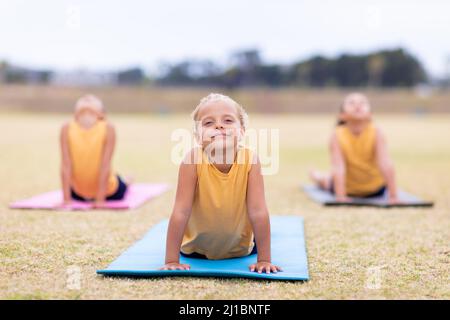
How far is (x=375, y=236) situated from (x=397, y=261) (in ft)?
3.63

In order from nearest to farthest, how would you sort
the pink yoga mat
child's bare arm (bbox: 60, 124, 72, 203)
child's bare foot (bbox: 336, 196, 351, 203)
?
the pink yoga mat, child's bare arm (bbox: 60, 124, 72, 203), child's bare foot (bbox: 336, 196, 351, 203)

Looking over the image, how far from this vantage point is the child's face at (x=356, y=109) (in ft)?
27.4

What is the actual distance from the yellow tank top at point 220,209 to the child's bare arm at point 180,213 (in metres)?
0.08

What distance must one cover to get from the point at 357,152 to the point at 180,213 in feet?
15.7

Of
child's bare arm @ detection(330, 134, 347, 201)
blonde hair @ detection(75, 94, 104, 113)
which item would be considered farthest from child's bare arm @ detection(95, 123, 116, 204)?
child's bare arm @ detection(330, 134, 347, 201)

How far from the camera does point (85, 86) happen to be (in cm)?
8394

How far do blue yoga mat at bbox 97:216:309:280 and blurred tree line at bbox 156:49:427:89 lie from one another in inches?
3930

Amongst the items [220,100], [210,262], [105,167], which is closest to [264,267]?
[210,262]

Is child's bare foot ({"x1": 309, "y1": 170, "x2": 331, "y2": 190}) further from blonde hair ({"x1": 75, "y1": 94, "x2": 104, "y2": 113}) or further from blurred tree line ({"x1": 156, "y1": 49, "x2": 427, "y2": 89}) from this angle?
blurred tree line ({"x1": 156, "y1": 49, "x2": 427, "y2": 89})

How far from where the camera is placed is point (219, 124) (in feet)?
14.3

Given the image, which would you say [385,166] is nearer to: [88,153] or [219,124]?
[88,153]

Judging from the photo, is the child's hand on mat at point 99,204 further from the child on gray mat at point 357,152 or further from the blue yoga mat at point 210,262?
the child on gray mat at point 357,152

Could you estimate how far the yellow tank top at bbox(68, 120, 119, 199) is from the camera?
7.80 m

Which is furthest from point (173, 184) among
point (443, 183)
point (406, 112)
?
point (406, 112)
